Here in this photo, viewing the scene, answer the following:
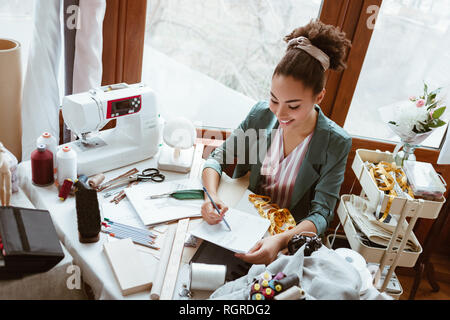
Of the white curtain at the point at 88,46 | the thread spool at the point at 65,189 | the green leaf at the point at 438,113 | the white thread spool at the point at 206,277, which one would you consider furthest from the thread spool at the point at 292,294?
the white curtain at the point at 88,46

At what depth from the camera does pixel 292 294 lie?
0.98 m

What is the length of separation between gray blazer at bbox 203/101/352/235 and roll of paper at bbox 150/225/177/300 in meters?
0.41

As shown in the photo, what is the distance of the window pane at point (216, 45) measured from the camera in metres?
2.02

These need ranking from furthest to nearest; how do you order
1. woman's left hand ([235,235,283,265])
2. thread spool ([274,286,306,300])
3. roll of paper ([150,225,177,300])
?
woman's left hand ([235,235,283,265]) → roll of paper ([150,225,177,300]) → thread spool ([274,286,306,300])

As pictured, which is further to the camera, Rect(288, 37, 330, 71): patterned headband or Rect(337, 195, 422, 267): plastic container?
Rect(337, 195, 422, 267): plastic container

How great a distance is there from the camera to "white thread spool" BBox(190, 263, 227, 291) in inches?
43.7

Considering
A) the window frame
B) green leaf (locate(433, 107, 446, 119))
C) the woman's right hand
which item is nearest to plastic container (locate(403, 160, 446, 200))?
green leaf (locate(433, 107, 446, 119))

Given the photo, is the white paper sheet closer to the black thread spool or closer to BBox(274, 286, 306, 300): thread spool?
the black thread spool

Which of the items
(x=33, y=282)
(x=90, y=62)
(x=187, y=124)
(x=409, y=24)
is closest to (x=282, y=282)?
(x=33, y=282)

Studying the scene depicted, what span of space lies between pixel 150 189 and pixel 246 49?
100cm

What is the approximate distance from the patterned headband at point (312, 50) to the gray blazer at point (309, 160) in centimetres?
28

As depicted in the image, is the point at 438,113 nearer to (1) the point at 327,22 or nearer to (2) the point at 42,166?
(1) the point at 327,22
